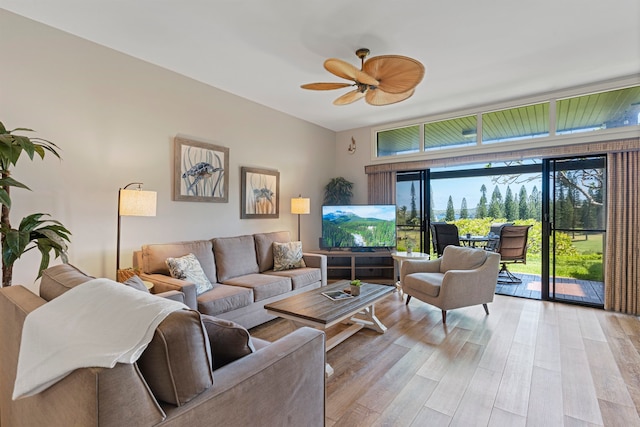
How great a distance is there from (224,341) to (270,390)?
0.87ft

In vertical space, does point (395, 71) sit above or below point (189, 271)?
above

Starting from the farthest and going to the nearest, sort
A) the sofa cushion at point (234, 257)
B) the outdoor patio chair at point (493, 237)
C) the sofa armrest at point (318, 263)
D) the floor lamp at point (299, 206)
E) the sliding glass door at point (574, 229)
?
the outdoor patio chair at point (493, 237)
the floor lamp at point (299, 206)
the sofa armrest at point (318, 263)
the sliding glass door at point (574, 229)
the sofa cushion at point (234, 257)

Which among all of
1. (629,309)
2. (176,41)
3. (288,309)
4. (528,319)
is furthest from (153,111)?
(629,309)

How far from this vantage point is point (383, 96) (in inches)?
119

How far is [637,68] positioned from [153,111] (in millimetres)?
5265

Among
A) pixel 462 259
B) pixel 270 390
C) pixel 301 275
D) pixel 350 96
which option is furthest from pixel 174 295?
pixel 462 259

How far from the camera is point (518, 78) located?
3.53 m

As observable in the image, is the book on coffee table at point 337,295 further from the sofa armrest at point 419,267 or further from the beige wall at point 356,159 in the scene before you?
the beige wall at point 356,159

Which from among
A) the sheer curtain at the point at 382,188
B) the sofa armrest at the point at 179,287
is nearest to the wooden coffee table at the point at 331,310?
the sofa armrest at the point at 179,287

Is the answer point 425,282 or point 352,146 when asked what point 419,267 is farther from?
point 352,146

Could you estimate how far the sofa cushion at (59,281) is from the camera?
1299mm

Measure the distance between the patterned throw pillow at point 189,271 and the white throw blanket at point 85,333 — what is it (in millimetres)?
1793

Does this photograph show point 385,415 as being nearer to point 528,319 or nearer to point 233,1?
point 528,319

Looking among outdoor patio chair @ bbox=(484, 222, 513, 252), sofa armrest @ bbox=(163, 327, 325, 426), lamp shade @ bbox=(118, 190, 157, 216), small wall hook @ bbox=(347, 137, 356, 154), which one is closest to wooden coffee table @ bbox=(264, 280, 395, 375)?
sofa armrest @ bbox=(163, 327, 325, 426)
